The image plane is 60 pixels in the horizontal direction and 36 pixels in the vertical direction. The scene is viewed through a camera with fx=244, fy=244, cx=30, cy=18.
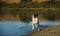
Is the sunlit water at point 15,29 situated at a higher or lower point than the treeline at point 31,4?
higher

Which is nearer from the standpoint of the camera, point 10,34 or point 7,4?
point 10,34

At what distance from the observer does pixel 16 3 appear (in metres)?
63.1

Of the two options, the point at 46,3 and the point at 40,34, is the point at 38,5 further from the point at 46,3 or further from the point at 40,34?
the point at 40,34

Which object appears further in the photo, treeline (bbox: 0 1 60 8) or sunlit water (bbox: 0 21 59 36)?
treeline (bbox: 0 1 60 8)

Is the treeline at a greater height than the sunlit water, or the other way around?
the sunlit water

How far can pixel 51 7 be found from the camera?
2218 inches

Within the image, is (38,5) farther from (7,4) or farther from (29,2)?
(7,4)

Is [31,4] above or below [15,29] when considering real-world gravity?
below

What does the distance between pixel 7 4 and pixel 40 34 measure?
48528 millimetres

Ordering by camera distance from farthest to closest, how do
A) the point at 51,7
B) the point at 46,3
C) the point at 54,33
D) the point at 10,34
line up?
the point at 46,3, the point at 51,7, the point at 10,34, the point at 54,33

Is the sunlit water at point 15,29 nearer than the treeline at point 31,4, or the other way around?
the sunlit water at point 15,29

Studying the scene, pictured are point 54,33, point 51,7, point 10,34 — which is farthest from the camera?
point 51,7

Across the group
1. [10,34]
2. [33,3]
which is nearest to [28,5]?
[33,3]

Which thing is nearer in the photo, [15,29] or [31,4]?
[15,29]
